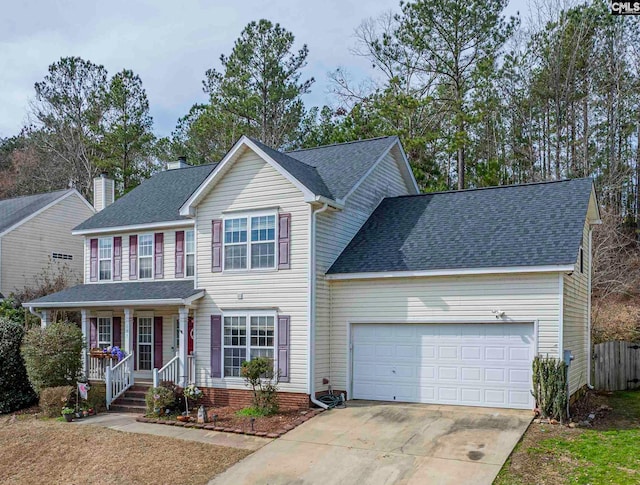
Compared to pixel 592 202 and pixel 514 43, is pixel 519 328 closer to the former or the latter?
pixel 592 202

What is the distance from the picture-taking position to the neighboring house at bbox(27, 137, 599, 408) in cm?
1293

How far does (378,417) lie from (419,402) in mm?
1515

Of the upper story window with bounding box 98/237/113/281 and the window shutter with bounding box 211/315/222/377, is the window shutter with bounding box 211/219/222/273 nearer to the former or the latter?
the window shutter with bounding box 211/315/222/377

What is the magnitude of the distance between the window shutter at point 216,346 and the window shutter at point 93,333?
619 centimetres

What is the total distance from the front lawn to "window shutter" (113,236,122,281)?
13894mm

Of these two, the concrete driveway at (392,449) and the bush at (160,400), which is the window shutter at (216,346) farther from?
the concrete driveway at (392,449)

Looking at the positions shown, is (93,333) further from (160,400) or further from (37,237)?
(37,237)

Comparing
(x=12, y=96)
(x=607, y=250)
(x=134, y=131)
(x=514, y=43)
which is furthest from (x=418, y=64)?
(x=12, y=96)

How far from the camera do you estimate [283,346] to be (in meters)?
14.2

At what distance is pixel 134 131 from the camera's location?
3584 cm

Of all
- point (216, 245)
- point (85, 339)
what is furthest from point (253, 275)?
point (85, 339)

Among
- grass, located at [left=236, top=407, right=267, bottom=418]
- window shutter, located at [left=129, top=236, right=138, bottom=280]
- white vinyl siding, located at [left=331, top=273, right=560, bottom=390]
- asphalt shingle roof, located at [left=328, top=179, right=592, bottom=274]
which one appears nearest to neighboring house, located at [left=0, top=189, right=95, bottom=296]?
window shutter, located at [left=129, top=236, right=138, bottom=280]

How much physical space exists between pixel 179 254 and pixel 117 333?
3609 mm

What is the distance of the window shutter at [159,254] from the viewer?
18547 mm
